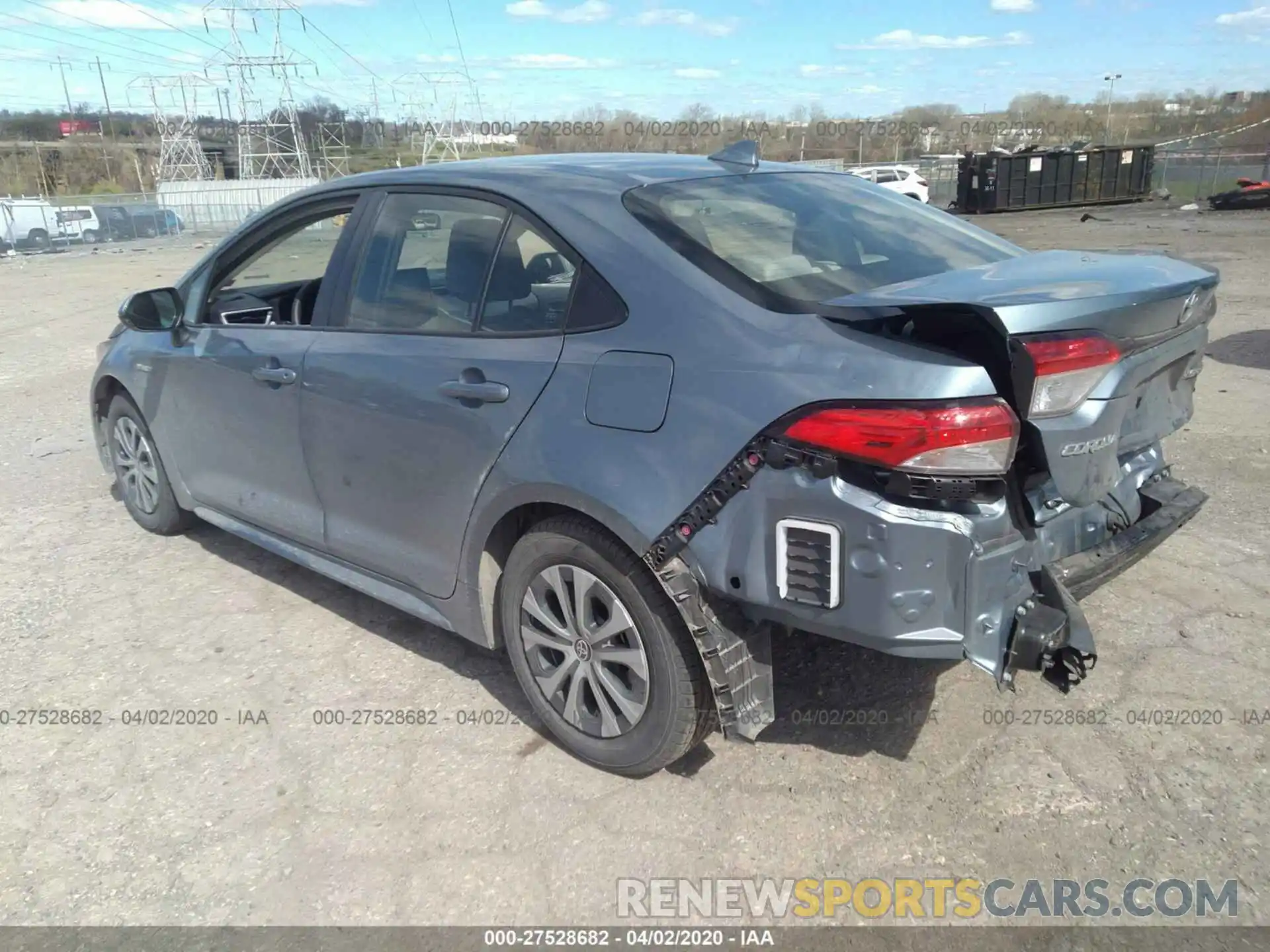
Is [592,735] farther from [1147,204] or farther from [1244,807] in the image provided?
[1147,204]

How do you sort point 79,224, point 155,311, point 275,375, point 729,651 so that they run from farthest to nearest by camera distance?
point 79,224 → point 155,311 → point 275,375 → point 729,651

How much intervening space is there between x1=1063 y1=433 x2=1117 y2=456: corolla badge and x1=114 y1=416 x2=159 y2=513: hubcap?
4.26 meters

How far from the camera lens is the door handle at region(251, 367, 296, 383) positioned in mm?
3635

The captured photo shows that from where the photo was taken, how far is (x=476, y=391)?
2947mm

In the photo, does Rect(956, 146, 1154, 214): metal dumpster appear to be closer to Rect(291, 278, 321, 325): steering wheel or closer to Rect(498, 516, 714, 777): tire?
Rect(291, 278, 321, 325): steering wheel

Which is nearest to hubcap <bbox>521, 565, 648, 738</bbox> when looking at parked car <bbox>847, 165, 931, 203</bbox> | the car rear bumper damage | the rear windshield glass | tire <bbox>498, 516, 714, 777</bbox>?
tire <bbox>498, 516, 714, 777</bbox>

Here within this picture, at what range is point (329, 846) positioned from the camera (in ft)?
8.89

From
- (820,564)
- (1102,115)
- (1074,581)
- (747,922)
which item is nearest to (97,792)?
(747,922)

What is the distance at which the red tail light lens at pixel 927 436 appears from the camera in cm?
219

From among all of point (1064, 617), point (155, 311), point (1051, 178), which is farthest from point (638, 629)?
point (1051, 178)

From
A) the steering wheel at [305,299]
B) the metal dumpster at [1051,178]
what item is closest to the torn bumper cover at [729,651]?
the steering wheel at [305,299]

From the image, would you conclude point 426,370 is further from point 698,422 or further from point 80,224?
point 80,224

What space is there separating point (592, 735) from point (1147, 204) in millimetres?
38683

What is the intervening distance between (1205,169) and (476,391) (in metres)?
43.7
